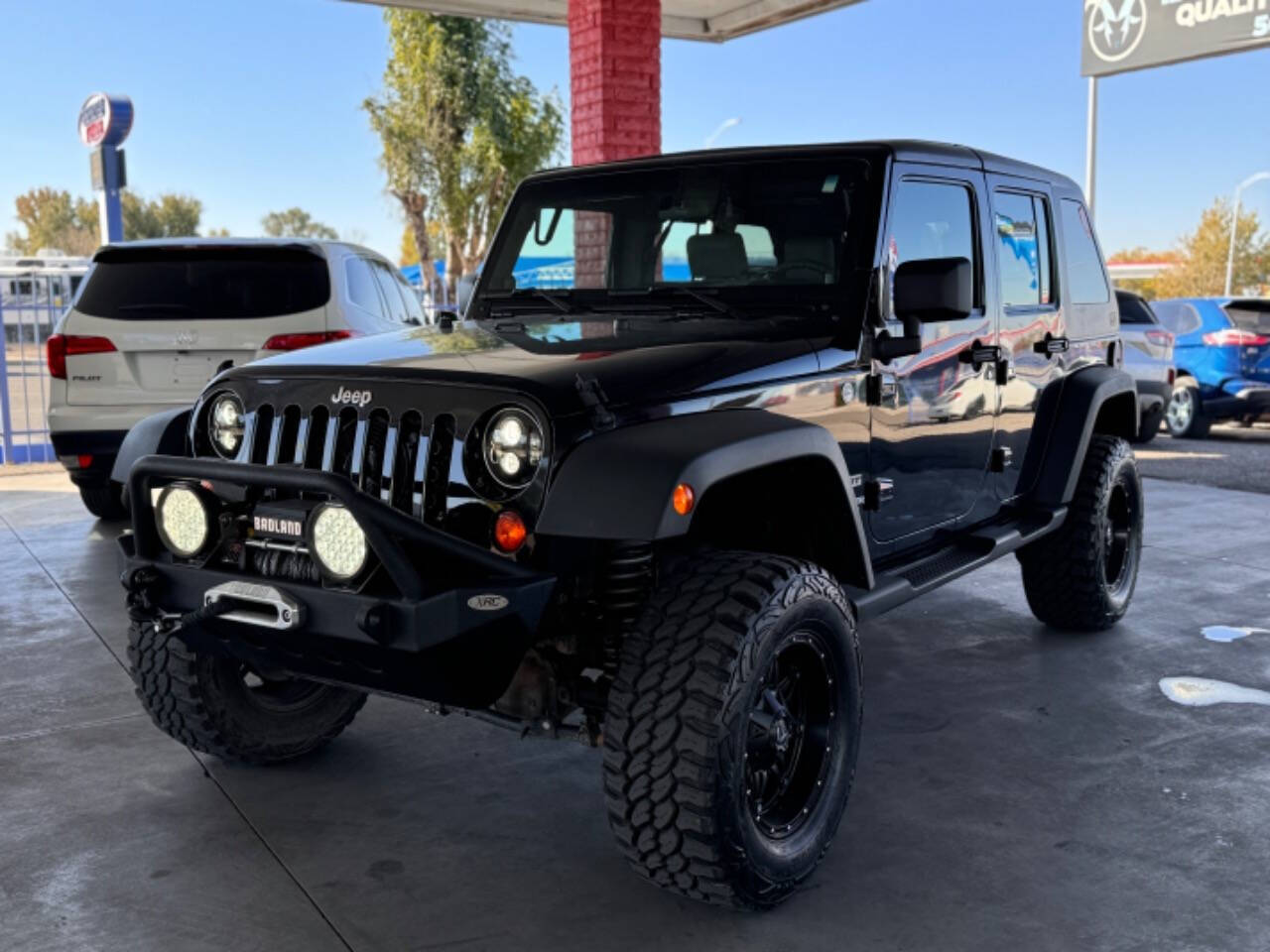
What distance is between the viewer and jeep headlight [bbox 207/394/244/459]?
3.37 meters

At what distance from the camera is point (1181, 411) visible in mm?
13938

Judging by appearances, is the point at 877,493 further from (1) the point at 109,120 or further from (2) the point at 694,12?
(1) the point at 109,120

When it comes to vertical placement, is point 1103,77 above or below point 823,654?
above

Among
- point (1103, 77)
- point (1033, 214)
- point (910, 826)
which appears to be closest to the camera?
point (910, 826)

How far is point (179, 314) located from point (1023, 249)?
488cm

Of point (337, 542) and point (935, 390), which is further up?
point (935, 390)

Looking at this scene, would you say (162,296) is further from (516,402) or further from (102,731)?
(516,402)

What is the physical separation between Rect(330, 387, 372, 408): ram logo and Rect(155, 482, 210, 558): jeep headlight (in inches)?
15.7

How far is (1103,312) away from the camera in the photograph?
18.5 feet

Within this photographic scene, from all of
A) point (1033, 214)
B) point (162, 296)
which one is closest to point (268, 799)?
point (1033, 214)

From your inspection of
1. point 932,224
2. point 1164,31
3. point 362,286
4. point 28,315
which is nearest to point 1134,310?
point 362,286

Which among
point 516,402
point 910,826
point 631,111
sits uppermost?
point 631,111

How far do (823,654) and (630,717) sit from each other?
61 cm

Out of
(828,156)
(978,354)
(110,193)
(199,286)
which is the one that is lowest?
(978,354)
